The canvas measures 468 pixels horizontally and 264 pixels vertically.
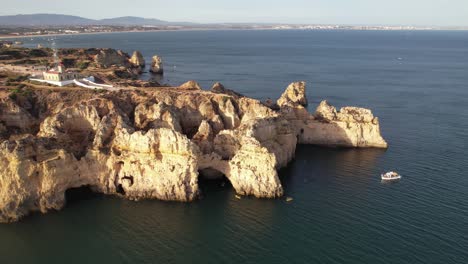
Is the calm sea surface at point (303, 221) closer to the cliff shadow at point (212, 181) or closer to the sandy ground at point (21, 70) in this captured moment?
the cliff shadow at point (212, 181)

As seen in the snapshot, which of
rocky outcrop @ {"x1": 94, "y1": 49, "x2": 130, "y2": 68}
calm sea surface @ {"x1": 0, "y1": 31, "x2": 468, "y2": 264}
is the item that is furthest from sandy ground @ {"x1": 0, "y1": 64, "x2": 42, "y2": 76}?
rocky outcrop @ {"x1": 94, "y1": 49, "x2": 130, "y2": 68}

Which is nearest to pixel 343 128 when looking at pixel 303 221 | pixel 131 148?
pixel 303 221

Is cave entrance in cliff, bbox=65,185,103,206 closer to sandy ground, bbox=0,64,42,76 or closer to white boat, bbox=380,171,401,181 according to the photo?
white boat, bbox=380,171,401,181

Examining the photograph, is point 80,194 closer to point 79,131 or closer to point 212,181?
point 79,131

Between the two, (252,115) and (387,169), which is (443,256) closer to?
(387,169)

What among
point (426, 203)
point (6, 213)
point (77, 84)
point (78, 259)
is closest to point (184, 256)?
point (78, 259)

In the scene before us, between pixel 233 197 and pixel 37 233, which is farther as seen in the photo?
A: pixel 233 197
